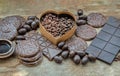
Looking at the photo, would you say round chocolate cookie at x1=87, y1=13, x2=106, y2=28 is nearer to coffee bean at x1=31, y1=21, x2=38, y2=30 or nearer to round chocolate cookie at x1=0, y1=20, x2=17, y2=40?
coffee bean at x1=31, y1=21, x2=38, y2=30

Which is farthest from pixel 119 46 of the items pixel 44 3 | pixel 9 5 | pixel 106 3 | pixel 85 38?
pixel 9 5

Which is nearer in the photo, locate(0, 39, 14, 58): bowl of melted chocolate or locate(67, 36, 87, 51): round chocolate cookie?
locate(0, 39, 14, 58): bowl of melted chocolate

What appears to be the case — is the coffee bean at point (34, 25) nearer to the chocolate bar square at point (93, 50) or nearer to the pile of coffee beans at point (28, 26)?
the pile of coffee beans at point (28, 26)

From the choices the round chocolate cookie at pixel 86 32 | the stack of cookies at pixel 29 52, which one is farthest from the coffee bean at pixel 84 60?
the stack of cookies at pixel 29 52

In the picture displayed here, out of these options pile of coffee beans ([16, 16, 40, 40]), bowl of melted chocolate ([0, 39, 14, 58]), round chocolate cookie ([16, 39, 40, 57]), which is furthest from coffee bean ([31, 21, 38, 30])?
bowl of melted chocolate ([0, 39, 14, 58])

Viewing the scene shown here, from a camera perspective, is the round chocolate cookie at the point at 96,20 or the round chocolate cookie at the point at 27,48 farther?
the round chocolate cookie at the point at 96,20

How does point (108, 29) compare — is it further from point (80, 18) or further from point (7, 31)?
point (7, 31)

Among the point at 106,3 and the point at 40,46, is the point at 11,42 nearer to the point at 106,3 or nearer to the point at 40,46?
the point at 40,46
